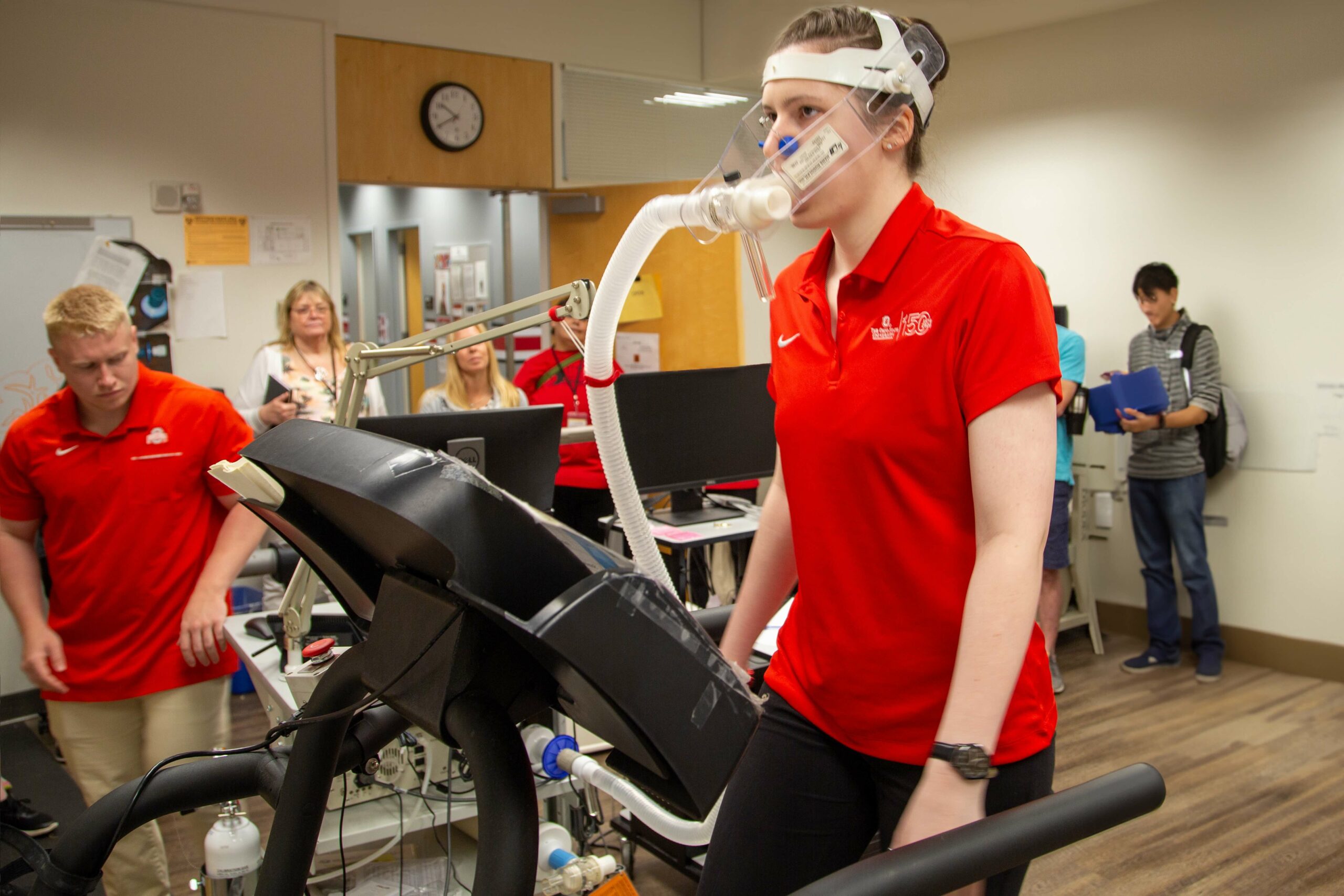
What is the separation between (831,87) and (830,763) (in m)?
0.74

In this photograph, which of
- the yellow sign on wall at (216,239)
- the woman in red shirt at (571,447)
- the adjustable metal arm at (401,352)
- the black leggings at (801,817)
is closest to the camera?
the black leggings at (801,817)

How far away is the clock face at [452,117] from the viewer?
17.5ft

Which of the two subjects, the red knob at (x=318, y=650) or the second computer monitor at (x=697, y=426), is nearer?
the red knob at (x=318, y=650)

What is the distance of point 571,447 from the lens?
4211 millimetres

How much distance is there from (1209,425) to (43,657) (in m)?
4.33

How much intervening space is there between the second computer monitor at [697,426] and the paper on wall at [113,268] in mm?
2440

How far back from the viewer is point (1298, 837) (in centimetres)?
303

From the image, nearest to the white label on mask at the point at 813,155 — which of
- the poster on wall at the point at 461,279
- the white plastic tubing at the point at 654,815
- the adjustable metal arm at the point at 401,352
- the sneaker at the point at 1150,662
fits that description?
the adjustable metal arm at the point at 401,352

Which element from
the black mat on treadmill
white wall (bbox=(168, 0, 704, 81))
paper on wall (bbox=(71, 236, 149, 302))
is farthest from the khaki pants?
white wall (bbox=(168, 0, 704, 81))

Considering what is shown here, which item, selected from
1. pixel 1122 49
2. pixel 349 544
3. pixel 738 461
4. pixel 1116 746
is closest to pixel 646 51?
pixel 1122 49

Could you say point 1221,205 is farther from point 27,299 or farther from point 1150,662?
point 27,299

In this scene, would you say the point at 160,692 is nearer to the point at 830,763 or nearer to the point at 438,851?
the point at 438,851

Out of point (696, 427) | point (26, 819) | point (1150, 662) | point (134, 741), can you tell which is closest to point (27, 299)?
point (26, 819)

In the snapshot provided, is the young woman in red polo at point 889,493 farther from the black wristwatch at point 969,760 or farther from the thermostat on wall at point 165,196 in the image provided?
the thermostat on wall at point 165,196
